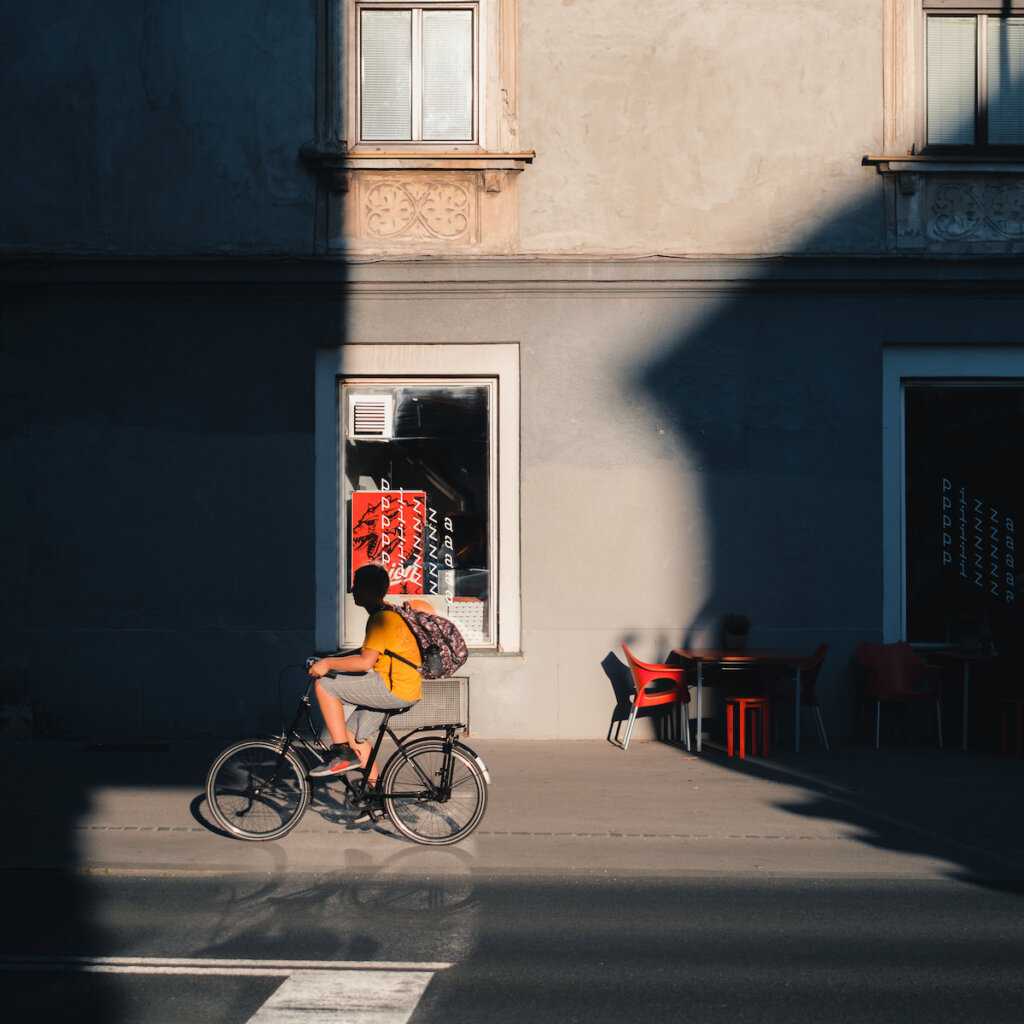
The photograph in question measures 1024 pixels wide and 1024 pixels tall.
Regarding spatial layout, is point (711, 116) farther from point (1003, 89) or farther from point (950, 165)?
point (1003, 89)

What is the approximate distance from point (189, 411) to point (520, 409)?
3.14 metres

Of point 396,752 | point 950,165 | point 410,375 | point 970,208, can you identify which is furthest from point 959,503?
point 396,752

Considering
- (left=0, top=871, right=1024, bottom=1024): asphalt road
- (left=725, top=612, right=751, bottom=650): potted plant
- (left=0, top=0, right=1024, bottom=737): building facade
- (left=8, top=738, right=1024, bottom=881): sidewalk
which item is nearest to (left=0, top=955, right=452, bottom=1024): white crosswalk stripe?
(left=0, top=871, right=1024, bottom=1024): asphalt road

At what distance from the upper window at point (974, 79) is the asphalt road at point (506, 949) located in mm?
7701

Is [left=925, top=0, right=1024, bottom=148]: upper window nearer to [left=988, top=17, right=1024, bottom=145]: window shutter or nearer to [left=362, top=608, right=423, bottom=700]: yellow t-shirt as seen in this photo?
[left=988, top=17, right=1024, bottom=145]: window shutter

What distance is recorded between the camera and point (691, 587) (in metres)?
11.1

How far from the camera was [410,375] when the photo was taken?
11.2m

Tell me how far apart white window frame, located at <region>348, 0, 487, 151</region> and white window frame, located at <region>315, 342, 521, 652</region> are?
1947 mm

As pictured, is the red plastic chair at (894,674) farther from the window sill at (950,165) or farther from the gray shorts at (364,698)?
the gray shorts at (364,698)

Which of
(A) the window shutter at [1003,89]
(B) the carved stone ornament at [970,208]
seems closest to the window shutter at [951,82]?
(A) the window shutter at [1003,89]

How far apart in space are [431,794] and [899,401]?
21.2 feet

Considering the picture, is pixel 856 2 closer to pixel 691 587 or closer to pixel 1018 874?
pixel 691 587

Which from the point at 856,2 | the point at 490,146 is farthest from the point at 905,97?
the point at 490,146

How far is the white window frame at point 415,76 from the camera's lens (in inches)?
441
